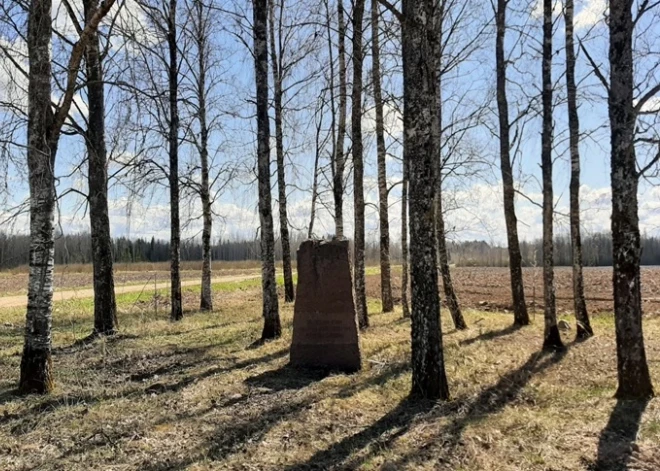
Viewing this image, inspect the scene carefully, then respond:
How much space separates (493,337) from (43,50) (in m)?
8.82

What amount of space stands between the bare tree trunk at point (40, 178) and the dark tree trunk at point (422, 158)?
13.0 feet

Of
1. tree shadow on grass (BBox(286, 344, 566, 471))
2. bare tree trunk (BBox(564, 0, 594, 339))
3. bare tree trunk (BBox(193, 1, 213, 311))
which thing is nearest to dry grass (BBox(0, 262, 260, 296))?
bare tree trunk (BBox(193, 1, 213, 311))

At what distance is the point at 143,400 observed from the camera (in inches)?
229

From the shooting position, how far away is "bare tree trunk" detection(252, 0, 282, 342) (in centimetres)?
953

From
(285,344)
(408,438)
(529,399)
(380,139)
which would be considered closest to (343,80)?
(380,139)

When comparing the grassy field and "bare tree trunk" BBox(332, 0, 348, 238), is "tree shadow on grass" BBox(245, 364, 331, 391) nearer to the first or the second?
the grassy field

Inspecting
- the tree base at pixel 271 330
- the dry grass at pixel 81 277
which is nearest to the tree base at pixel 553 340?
the tree base at pixel 271 330

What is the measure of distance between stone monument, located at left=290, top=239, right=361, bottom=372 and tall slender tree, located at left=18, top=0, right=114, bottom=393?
3322 mm

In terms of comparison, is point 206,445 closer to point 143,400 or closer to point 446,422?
point 143,400

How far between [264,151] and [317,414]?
17.8 feet

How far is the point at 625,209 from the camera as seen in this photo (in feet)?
18.9

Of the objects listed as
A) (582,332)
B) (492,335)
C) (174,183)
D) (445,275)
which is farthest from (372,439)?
(174,183)

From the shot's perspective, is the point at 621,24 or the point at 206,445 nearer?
the point at 206,445

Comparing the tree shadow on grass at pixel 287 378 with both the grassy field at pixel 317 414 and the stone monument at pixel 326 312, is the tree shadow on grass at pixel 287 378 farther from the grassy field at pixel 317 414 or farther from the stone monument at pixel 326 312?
the stone monument at pixel 326 312
